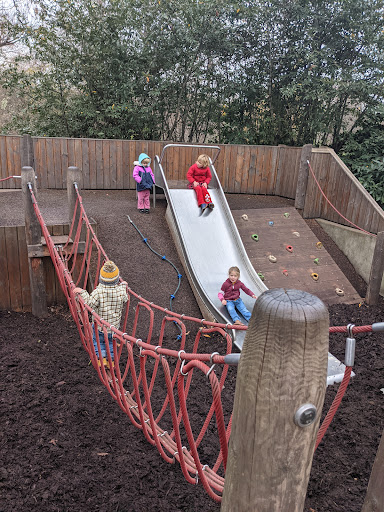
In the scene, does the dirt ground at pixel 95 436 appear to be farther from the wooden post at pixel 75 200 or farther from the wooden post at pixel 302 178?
the wooden post at pixel 302 178

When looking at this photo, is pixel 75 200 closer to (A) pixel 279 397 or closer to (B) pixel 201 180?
(B) pixel 201 180

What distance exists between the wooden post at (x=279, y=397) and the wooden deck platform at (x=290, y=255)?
17.1 feet

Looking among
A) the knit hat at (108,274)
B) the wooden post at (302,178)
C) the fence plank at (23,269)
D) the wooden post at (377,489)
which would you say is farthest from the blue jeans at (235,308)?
the wooden post at (302,178)

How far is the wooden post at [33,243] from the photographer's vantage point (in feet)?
16.3

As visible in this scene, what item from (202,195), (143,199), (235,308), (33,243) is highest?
(202,195)

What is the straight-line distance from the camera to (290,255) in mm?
7047

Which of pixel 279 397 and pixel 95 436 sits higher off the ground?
pixel 279 397

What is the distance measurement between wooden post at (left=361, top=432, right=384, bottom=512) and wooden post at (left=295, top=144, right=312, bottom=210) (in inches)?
267

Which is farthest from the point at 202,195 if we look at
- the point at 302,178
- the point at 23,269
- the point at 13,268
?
the point at 13,268

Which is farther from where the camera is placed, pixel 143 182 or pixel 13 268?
pixel 143 182

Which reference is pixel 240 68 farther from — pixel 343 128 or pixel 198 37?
pixel 343 128

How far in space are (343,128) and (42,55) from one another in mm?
7805

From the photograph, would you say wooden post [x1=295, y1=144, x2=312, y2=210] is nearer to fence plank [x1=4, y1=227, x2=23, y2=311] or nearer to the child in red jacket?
the child in red jacket

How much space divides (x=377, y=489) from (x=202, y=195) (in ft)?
18.9
